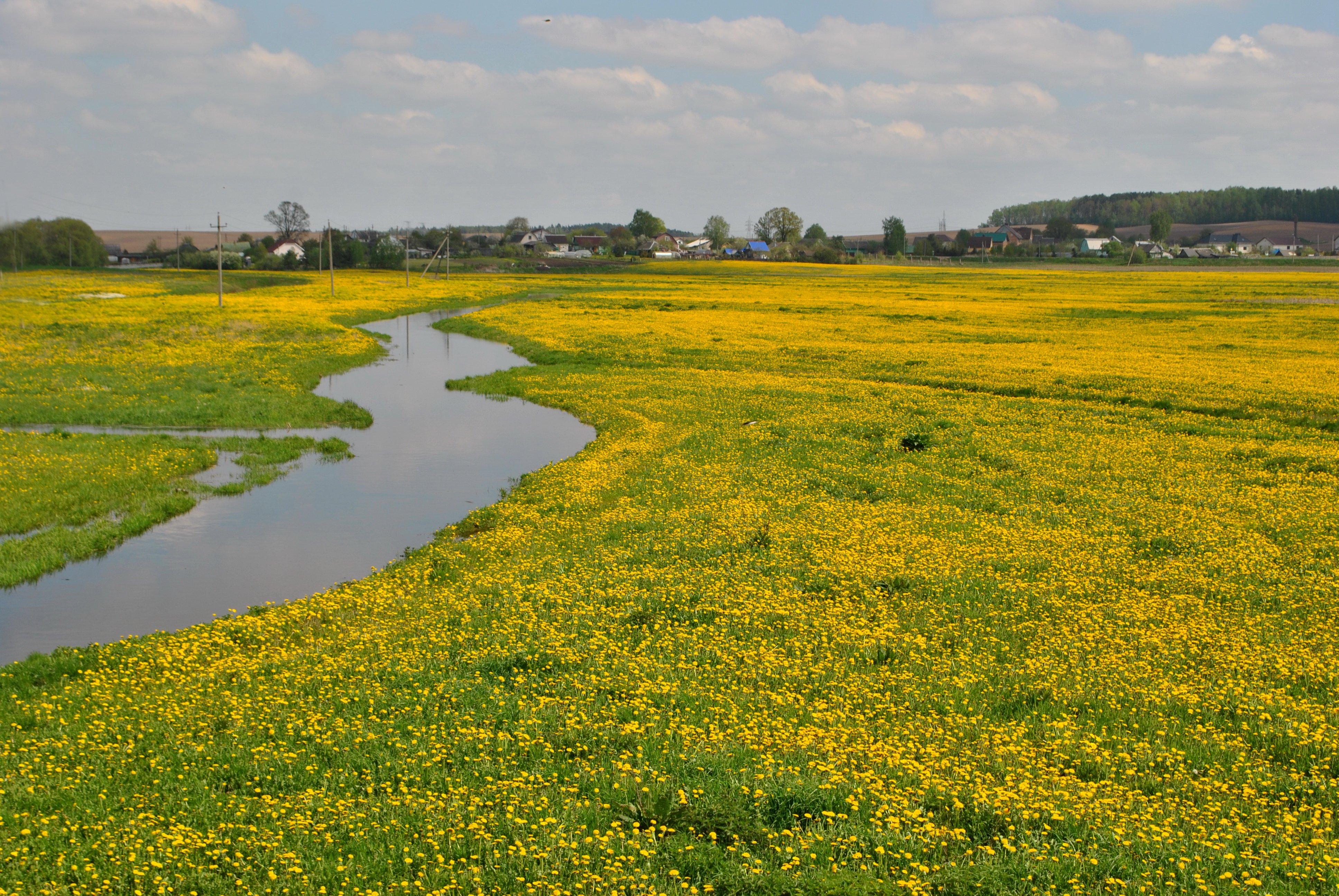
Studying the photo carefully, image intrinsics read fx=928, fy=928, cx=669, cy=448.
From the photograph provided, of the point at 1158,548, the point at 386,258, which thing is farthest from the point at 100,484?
the point at 386,258

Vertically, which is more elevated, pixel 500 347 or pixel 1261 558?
pixel 500 347

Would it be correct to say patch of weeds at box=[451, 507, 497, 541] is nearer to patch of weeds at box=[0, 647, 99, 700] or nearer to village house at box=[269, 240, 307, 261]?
patch of weeds at box=[0, 647, 99, 700]

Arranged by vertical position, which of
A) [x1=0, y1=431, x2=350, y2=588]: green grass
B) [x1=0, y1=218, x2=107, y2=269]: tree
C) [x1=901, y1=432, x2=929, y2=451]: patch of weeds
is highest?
[x1=0, y1=218, x2=107, y2=269]: tree

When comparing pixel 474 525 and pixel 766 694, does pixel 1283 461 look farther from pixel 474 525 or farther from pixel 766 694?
pixel 474 525

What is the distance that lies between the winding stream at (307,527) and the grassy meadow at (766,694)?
1.19 m

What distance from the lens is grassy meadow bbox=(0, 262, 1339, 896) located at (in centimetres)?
722

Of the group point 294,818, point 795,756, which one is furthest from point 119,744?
point 795,756

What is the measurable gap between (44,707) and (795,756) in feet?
25.4

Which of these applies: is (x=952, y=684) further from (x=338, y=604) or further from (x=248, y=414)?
(x=248, y=414)

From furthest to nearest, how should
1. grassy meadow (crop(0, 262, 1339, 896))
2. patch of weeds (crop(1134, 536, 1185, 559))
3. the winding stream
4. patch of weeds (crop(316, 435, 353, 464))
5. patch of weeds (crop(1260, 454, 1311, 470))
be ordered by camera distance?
1. patch of weeds (crop(316, 435, 353, 464))
2. patch of weeds (crop(1260, 454, 1311, 470))
3. patch of weeds (crop(1134, 536, 1185, 559))
4. the winding stream
5. grassy meadow (crop(0, 262, 1339, 896))

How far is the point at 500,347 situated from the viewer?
49500 mm

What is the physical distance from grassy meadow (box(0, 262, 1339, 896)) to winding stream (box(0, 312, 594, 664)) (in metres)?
1.19

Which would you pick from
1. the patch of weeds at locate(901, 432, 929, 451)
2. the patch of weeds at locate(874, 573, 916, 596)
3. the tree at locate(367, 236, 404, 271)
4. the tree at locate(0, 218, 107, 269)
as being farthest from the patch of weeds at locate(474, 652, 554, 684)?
the tree at locate(367, 236, 404, 271)

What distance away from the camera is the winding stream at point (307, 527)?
43.8 feet
